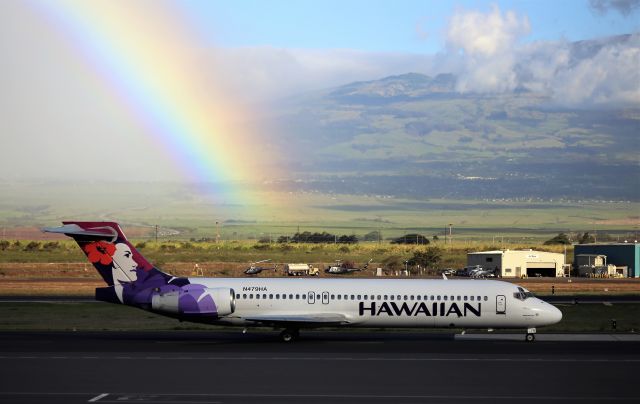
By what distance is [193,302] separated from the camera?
46.7 m

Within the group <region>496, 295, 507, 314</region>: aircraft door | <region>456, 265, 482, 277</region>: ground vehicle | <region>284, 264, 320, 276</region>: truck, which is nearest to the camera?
<region>496, 295, 507, 314</region>: aircraft door

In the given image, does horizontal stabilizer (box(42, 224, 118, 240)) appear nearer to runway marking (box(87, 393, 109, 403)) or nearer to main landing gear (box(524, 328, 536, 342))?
runway marking (box(87, 393, 109, 403))

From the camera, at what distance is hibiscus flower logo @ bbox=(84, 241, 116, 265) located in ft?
157

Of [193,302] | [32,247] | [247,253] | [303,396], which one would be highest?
[32,247]

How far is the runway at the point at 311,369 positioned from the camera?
3069cm

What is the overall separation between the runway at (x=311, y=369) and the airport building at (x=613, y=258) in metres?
82.6

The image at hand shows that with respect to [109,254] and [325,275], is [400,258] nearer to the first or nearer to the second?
[325,275]

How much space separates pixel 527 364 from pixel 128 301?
19588mm

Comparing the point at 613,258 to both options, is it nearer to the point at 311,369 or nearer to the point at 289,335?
the point at 289,335

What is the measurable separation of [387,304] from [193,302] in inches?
367

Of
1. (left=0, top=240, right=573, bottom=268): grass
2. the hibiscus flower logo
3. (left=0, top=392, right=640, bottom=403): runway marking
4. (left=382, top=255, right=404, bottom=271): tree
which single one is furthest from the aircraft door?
(left=0, top=240, right=573, bottom=268): grass

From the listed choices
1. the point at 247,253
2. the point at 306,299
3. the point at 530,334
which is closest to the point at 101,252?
the point at 306,299

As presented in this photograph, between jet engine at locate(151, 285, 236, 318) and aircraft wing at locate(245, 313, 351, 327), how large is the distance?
1543mm

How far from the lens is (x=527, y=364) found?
38.6 meters
